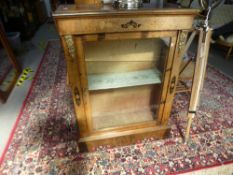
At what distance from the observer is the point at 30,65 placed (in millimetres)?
2369

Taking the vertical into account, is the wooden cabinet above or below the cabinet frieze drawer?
below

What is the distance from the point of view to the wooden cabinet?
2.47 feet

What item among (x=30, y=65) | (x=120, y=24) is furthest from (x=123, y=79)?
(x=30, y=65)

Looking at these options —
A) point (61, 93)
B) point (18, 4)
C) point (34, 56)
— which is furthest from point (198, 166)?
point (18, 4)

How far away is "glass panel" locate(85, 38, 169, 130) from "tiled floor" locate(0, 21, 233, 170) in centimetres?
84

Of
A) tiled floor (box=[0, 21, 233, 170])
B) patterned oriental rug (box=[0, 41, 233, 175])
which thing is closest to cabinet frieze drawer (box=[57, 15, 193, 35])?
patterned oriental rug (box=[0, 41, 233, 175])

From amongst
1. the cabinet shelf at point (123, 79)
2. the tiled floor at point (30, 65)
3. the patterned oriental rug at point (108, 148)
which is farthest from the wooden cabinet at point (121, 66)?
the tiled floor at point (30, 65)

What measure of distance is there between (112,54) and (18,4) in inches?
131

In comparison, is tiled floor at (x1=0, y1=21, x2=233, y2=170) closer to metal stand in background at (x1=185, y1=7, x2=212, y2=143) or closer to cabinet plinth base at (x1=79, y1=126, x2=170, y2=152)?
cabinet plinth base at (x1=79, y1=126, x2=170, y2=152)

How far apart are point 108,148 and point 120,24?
2.87ft

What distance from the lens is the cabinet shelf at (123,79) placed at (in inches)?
40.3

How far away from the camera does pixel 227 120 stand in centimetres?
144

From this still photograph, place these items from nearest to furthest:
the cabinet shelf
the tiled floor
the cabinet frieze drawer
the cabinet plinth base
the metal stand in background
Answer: the cabinet frieze drawer < the metal stand in background < the cabinet shelf < the cabinet plinth base < the tiled floor

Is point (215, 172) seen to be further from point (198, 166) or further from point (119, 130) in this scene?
point (119, 130)
